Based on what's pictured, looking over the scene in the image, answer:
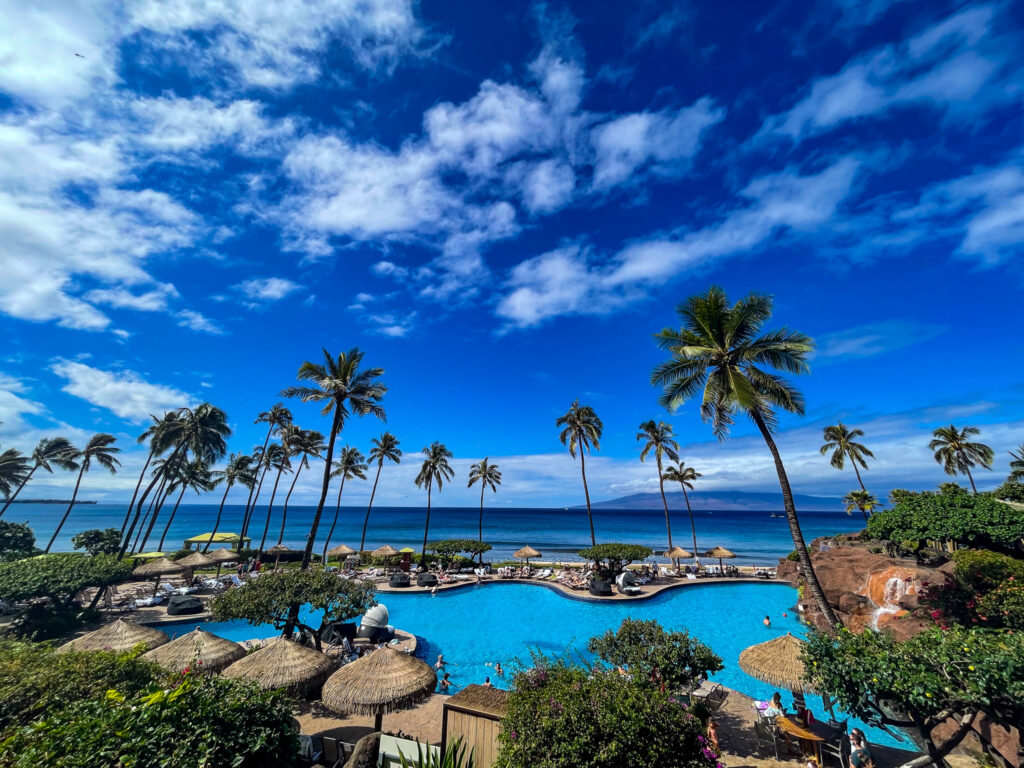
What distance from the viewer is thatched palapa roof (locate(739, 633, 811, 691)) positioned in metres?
11.7

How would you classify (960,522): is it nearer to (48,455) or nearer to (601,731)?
(601,731)

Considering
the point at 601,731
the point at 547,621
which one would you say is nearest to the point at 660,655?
the point at 601,731

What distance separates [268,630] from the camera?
78.8 ft

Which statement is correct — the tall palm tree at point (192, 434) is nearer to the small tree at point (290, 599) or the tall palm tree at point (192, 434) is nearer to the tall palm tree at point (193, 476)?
the tall palm tree at point (193, 476)

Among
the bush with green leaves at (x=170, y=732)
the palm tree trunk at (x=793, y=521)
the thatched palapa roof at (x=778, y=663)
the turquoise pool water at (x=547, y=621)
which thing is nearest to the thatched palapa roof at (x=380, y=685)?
the bush with green leaves at (x=170, y=732)

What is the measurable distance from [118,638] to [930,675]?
22.6 meters

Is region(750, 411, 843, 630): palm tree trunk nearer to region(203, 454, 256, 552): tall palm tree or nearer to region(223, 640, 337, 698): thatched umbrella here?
region(223, 640, 337, 698): thatched umbrella

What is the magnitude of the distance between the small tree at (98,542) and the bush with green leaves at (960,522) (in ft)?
184

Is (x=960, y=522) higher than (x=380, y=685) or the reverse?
higher

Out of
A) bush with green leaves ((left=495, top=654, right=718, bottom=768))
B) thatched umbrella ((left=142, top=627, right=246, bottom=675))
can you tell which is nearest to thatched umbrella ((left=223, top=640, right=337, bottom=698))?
thatched umbrella ((left=142, top=627, right=246, bottom=675))

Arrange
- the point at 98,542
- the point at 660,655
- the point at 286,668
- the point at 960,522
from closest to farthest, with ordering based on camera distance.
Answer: the point at 660,655 < the point at 286,668 < the point at 960,522 < the point at 98,542

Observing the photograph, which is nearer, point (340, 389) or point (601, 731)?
point (601, 731)

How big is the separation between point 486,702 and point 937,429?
59.4 m

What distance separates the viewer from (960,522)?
57.9 feet
